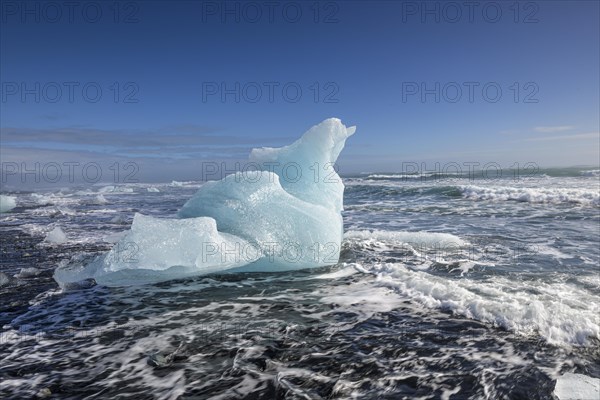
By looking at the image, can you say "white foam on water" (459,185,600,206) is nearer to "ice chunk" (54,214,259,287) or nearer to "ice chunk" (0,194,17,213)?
"ice chunk" (54,214,259,287)

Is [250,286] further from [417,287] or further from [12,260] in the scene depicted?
[12,260]

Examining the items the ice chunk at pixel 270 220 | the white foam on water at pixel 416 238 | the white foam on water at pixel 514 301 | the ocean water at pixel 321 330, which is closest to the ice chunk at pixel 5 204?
the ocean water at pixel 321 330

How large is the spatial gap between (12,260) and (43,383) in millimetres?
5460

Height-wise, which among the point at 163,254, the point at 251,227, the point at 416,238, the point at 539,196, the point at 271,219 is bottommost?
the point at 416,238

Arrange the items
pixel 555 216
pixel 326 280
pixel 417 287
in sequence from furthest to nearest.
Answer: pixel 555 216, pixel 326 280, pixel 417 287

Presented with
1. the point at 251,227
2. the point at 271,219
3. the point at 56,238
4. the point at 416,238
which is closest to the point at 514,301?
the point at 271,219

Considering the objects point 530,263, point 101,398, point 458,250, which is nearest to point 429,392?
point 101,398

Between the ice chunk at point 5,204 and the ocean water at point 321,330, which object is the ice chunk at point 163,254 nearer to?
the ocean water at point 321,330

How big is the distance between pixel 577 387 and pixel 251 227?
4.55 meters

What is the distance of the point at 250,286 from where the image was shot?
18.5ft

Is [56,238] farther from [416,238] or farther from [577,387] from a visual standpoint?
[577,387]

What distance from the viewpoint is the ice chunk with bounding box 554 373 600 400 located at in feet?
9.33

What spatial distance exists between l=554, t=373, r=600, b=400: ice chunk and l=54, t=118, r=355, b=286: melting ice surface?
3998mm

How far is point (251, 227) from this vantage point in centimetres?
634
